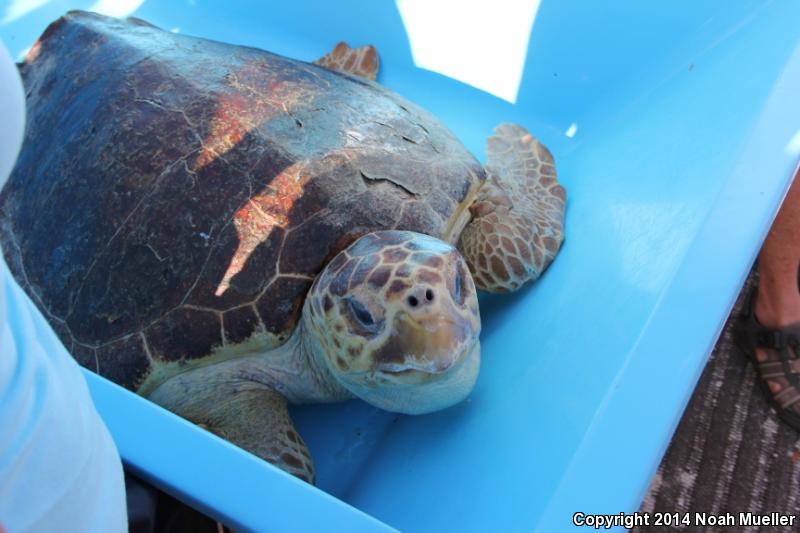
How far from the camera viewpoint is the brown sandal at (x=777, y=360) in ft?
4.66

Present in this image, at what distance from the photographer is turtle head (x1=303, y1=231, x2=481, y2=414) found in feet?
2.63

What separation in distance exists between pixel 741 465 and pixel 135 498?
50.5 inches

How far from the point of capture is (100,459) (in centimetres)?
55

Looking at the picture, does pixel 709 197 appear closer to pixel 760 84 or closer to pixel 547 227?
pixel 760 84

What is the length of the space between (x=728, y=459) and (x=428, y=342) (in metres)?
0.98

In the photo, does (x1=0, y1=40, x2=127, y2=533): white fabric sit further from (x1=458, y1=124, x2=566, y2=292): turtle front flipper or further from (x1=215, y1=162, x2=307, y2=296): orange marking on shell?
(x1=458, y1=124, x2=566, y2=292): turtle front flipper

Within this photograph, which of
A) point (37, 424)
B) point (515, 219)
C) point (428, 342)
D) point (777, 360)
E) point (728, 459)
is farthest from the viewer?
point (777, 360)

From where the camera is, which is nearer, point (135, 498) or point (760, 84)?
point (135, 498)

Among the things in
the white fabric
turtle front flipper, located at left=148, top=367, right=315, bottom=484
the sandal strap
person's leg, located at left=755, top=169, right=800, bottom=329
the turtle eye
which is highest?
the white fabric

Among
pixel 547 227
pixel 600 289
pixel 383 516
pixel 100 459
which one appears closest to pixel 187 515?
pixel 100 459

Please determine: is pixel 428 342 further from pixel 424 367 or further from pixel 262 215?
pixel 262 215

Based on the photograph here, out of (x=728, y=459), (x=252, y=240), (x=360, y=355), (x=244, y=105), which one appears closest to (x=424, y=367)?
(x=360, y=355)

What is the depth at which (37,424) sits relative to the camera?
43cm

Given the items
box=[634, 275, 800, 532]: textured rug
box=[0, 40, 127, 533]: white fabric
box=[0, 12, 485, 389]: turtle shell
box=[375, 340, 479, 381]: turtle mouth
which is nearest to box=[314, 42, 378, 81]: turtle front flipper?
box=[0, 12, 485, 389]: turtle shell
